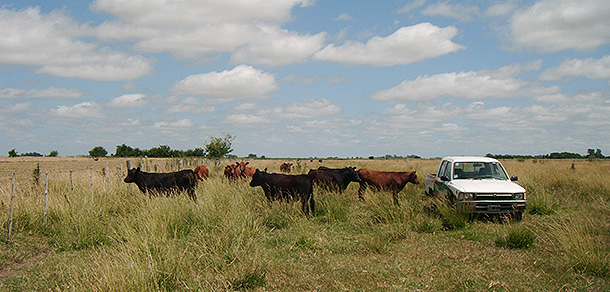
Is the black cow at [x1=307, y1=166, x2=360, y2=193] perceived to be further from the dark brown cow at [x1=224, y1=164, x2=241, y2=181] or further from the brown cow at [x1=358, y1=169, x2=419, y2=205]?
the dark brown cow at [x1=224, y1=164, x2=241, y2=181]

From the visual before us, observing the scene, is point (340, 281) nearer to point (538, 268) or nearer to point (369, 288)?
point (369, 288)

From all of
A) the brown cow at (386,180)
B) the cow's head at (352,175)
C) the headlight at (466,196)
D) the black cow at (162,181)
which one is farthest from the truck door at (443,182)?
the black cow at (162,181)

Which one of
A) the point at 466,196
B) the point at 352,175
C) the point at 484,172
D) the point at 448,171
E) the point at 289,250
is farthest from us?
the point at 352,175

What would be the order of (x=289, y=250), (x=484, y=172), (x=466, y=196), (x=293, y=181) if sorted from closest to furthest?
(x=289, y=250) < (x=466, y=196) < (x=293, y=181) < (x=484, y=172)

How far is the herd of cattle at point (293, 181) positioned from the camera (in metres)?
11.6

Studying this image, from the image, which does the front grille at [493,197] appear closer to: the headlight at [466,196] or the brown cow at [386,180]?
the headlight at [466,196]

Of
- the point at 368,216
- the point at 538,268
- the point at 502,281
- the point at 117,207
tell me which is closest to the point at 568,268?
the point at 538,268

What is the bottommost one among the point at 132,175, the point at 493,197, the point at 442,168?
the point at 493,197

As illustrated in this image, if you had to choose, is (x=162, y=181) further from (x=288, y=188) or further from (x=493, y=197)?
(x=493, y=197)

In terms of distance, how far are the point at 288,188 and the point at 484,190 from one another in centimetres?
515

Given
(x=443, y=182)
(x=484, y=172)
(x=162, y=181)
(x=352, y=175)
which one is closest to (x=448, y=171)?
(x=443, y=182)

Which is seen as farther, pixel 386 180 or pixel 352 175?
pixel 352 175

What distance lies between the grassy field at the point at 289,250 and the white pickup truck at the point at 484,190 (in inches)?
16.6

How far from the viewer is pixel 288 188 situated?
11.8 metres
